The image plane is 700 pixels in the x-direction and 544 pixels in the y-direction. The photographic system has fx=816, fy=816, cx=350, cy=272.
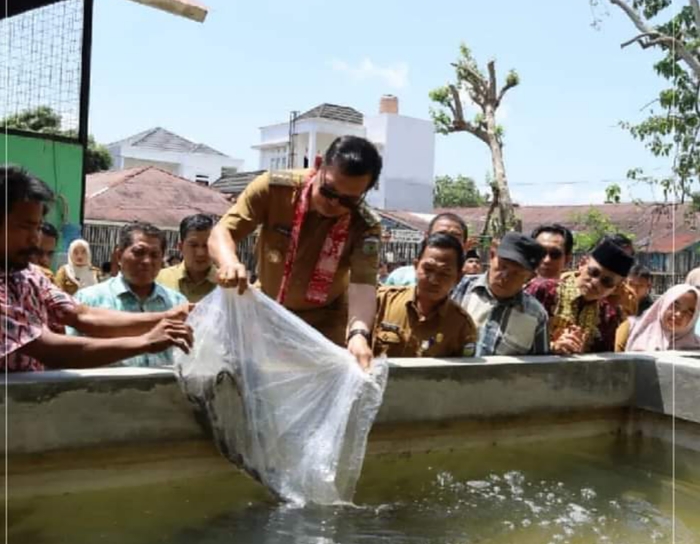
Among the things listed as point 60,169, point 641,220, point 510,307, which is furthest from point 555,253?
point 641,220

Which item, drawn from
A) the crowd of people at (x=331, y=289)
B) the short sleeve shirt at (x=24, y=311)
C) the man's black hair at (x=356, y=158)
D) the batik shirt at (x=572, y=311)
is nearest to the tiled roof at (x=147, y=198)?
the crowd of people at (x=331, y=289)

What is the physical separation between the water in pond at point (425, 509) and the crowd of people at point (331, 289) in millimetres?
518

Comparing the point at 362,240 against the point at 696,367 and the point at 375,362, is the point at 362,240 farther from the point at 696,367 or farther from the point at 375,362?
the point at 696,367

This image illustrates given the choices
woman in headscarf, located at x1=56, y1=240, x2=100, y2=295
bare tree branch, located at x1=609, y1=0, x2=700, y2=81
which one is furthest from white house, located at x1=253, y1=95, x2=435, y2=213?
woman in headscarf, located at x1=56, y1=240, x2=100, y2=295

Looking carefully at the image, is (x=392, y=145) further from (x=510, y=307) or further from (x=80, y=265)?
(x=510, y=307)

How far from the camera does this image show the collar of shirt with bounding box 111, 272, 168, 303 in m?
3.94

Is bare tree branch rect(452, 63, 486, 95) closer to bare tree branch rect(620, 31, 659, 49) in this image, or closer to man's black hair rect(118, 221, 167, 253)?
bare tree branch rect(620, 31, 659, 49)

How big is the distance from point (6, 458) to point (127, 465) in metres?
0.43

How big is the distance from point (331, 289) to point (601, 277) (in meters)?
1.57

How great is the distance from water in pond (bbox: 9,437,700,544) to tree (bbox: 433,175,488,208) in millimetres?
44347

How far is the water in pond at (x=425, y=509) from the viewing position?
8.90 ft

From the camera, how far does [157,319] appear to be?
3.20 m

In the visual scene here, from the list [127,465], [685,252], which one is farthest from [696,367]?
[685,252]

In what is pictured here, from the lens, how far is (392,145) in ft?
118
